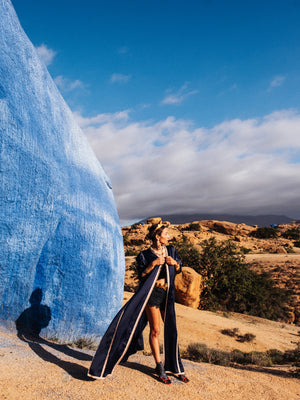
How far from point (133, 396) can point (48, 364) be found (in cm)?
114

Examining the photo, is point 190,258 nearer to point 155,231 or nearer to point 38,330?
point 38,330

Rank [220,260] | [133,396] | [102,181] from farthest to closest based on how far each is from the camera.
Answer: [220,260], [102,181], [133,396]

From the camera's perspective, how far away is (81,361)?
3971 millimetres

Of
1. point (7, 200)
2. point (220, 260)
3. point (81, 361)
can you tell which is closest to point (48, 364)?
point (81, 361)

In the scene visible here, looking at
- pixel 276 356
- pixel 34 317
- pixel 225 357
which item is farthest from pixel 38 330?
pixel 276 356

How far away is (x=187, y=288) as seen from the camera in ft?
37.5

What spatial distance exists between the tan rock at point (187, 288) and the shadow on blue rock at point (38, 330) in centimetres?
741

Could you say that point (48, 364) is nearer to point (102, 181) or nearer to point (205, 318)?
point (102, 181)

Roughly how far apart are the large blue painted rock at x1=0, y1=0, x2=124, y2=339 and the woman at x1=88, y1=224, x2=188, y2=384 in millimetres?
1579

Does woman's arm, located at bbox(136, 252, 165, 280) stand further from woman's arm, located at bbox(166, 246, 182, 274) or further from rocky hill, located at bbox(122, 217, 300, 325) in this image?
rocky hill, located at bbox(122, 217, 300, 325)

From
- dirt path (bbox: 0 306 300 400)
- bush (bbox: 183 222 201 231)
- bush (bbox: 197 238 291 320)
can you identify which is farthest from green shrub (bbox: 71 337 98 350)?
bush (bbox: 183 222 201 231)

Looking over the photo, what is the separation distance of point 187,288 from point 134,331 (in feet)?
27.4

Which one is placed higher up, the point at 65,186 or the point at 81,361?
the point at 65,186

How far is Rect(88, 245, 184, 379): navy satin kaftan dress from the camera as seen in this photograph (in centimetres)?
333
